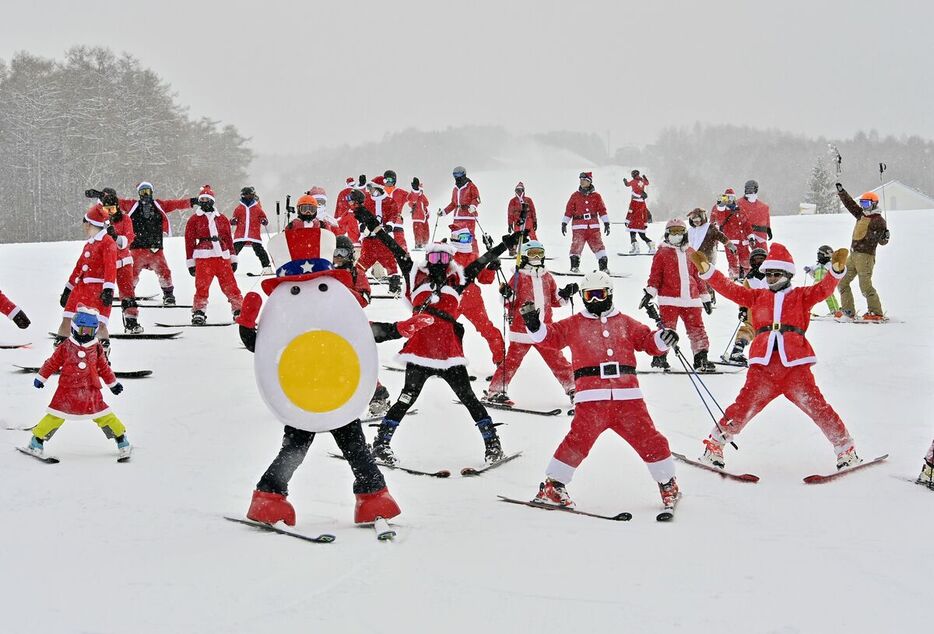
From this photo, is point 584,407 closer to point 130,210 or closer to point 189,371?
point 189,371

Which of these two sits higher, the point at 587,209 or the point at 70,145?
the point at 70,145

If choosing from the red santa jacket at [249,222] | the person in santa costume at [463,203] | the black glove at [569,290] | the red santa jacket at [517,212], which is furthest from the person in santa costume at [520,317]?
the person in santa costume at [463,203]

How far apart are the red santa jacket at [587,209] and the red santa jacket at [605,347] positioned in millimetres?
10679

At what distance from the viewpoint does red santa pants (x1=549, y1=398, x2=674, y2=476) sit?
559 centimetres

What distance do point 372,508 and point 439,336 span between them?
197 centimetres

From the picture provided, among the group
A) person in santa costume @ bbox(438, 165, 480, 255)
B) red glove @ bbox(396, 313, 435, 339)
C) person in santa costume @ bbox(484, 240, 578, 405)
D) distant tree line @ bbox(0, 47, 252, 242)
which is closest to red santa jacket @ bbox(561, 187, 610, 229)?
person in santa costume @ bbox(438, 165, 480, 255)

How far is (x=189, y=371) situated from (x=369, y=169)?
4273 inches

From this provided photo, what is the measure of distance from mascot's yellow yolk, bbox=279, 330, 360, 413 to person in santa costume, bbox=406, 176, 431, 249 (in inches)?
620

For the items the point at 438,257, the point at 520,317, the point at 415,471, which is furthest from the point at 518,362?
the point at 415,471

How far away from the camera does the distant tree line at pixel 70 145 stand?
42812 millimetres

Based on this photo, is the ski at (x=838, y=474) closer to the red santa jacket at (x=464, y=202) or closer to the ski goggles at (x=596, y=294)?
the ski goggles at (x=596, y=294)

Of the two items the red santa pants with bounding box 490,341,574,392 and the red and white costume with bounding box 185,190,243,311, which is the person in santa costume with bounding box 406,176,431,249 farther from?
the red santa pants with bounding box 490,341,574,392

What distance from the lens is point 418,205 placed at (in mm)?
21016

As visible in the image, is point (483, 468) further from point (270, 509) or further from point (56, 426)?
point (56, 426)
